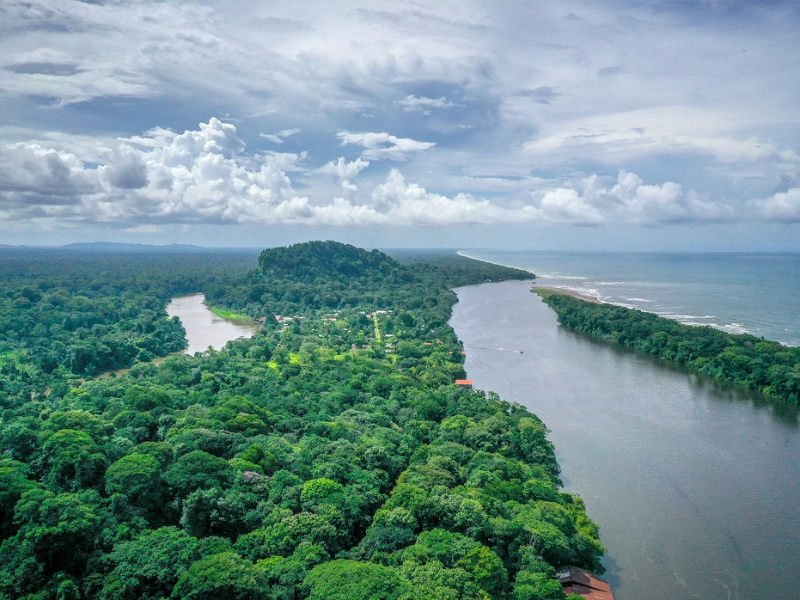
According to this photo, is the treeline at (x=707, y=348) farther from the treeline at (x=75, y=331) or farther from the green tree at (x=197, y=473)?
the treeline at (x=75, y=331)

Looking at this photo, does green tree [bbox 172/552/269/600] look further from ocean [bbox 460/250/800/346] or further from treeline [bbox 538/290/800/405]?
ocean [bbox 460/250/800/346]

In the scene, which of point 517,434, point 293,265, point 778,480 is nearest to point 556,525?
point 517,434

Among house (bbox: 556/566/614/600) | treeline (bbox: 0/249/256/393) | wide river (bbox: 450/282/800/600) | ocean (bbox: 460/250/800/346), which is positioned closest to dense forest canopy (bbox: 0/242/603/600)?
house (bbox: 556/566/614/600)

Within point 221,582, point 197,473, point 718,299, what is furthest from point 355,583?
point 718,299

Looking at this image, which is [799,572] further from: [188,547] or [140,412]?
[140,412]

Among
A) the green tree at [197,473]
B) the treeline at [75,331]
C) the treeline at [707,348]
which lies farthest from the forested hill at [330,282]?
the green tree at [197,473]

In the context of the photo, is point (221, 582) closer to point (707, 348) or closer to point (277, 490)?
point (277, 490)
